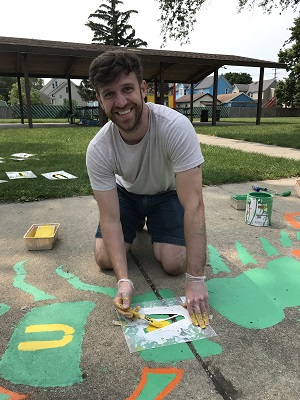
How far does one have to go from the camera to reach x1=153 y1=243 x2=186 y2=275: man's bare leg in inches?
81.8

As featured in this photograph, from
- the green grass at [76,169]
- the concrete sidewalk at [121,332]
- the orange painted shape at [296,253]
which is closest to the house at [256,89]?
the green grass at [76,169]

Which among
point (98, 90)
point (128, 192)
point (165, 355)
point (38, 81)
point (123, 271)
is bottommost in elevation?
point (165, 355)

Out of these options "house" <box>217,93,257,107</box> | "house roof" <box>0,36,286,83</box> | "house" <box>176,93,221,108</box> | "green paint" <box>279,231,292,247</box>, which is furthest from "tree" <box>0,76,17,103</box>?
"green paint" <box>279,231,292,247</box>

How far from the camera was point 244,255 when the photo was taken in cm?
238

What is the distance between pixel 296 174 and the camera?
4.83m

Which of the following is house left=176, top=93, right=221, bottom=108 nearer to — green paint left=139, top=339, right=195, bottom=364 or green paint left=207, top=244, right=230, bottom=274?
green paint left=207, top=244, right=230, bottom=274

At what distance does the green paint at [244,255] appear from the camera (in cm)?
229

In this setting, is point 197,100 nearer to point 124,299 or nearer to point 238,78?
point 238,78

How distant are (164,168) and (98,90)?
61 cm

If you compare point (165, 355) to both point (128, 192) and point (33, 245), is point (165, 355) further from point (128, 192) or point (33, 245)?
point (33, 245)

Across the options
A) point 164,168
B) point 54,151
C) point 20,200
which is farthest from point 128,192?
point 54,151

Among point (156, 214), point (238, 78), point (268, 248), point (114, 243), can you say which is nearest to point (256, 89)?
point (238, 78)

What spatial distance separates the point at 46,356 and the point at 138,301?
567mm

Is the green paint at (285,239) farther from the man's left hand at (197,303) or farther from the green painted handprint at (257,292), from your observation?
the man's left hand at (197,303)
